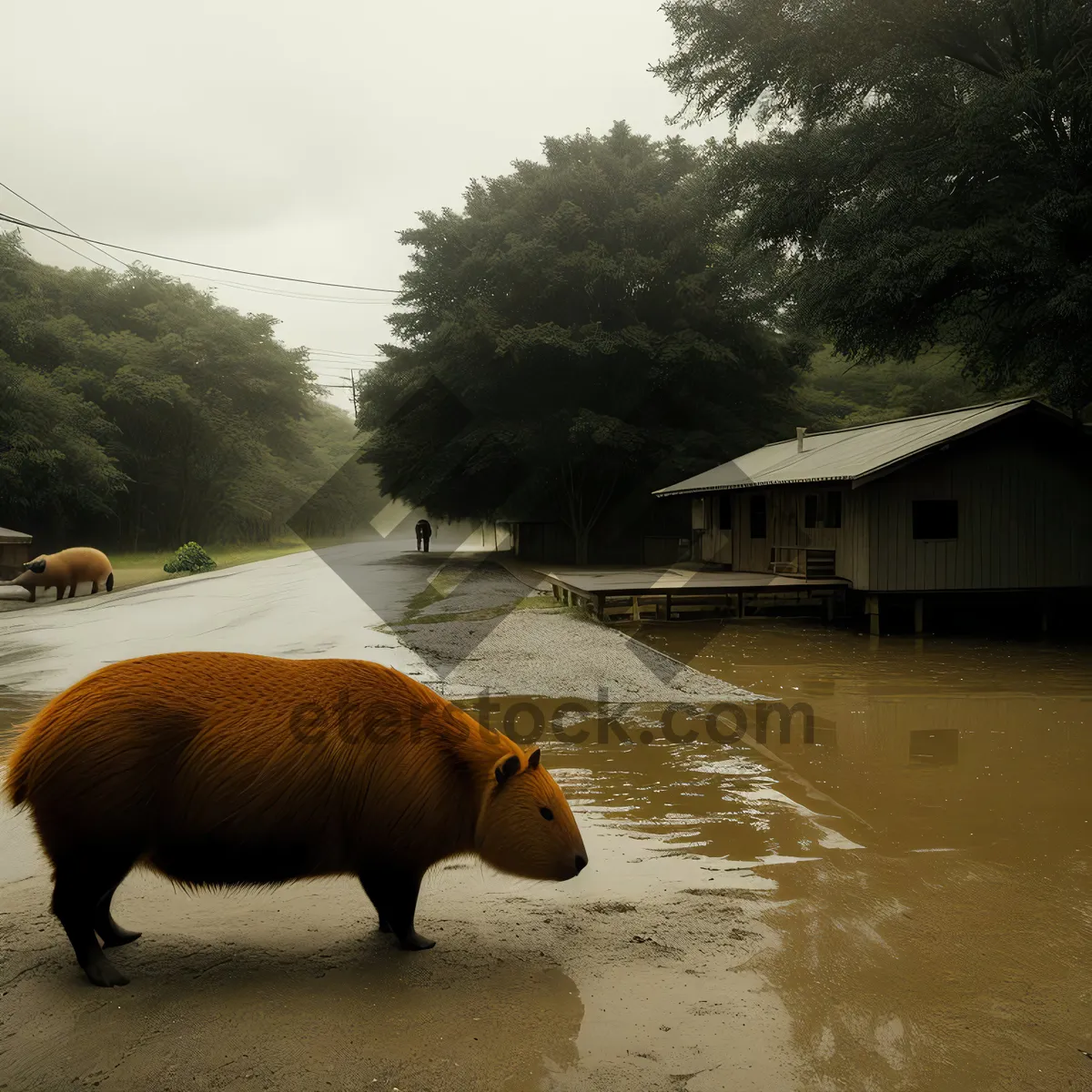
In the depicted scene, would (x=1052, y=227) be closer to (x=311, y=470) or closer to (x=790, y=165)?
(x=790, y=165)

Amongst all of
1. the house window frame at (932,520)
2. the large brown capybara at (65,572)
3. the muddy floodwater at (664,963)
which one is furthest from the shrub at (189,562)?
the muddy floodwater at (664,963)

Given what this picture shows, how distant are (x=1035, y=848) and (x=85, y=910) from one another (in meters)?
5.68

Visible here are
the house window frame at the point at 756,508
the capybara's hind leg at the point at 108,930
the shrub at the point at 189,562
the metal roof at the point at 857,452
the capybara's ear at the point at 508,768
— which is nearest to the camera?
the capybara's ear at the point at 508,768

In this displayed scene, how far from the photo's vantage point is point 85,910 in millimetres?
3658

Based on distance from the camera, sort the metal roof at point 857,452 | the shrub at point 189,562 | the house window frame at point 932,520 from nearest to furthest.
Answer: the metal roof at point 857,452, the house window frame at point 932,520, the shrub at point 189,562

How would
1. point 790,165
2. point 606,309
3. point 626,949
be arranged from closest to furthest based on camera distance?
point 626,949 < point 790,165 < point 606,309

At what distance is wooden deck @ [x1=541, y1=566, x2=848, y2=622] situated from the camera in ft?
57.2

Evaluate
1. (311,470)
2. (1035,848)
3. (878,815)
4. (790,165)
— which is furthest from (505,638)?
(311,470)

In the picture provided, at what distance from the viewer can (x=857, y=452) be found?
18516 mm

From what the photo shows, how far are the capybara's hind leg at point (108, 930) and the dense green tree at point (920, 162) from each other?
47.7 ft

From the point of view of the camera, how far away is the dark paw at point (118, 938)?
4.16 meters

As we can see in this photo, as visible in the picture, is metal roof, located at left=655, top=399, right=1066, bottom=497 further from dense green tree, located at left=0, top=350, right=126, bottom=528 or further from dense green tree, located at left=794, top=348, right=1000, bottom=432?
dense green tree, located at left=0, top=350, right=126, bottom=528

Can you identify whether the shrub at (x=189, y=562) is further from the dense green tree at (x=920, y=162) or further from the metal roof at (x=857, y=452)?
the dense green tree at (x=920, y=162)

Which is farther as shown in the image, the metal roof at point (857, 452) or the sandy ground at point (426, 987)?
the metal roof at point (857, 452)
